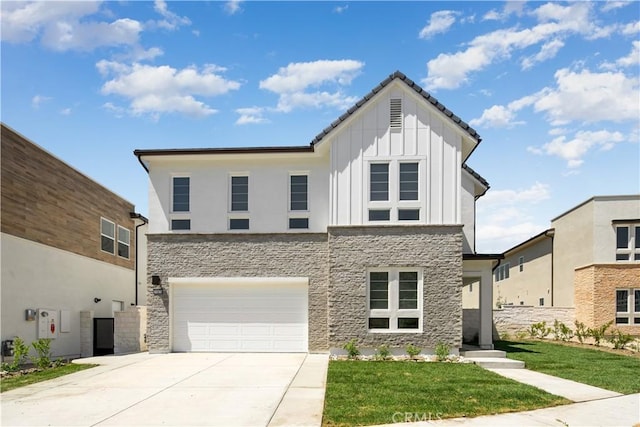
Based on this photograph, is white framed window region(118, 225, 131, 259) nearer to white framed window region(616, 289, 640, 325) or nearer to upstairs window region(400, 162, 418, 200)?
upstairs window region(400, 162, 418, 200)

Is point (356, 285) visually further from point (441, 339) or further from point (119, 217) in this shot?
point (119, 217)

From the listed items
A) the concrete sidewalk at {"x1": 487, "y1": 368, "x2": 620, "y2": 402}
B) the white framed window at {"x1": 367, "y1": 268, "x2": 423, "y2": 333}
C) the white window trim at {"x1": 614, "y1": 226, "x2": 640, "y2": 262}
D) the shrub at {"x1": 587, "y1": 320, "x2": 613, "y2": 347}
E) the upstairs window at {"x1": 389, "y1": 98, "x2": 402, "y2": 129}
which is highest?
the upstairs window at {"x1": 389, "y1": 98, "x2": 402, "y2": 129}

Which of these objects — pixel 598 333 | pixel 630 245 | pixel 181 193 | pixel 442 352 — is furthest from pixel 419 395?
pixel 630 245

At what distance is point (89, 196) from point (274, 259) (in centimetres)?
904

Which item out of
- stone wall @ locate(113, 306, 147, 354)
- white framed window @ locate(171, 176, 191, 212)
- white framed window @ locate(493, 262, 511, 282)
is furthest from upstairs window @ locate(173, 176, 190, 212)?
white framed window @ locate(493, 262, 511, 282)

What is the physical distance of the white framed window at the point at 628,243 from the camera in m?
23.8

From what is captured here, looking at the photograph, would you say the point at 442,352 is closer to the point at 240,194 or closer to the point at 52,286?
the point at 240,194

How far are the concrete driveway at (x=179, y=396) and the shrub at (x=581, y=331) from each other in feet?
45.7

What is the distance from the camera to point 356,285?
52.1 ft

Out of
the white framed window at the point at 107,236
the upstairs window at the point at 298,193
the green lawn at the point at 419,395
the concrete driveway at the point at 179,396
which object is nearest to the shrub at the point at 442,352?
the green lawn at the point at 419,395

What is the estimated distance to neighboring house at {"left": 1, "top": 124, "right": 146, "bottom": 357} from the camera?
15.3 m

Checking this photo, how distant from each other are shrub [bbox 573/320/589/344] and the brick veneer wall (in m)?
21.4

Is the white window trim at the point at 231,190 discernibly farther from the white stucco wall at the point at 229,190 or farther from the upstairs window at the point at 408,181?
the upstairs window at the point at 408,181

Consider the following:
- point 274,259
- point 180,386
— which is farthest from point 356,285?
point 180,386
